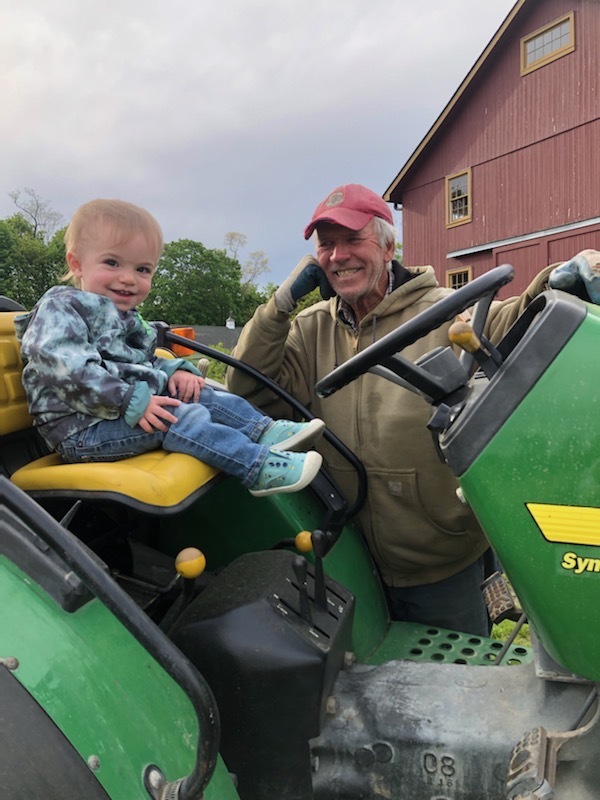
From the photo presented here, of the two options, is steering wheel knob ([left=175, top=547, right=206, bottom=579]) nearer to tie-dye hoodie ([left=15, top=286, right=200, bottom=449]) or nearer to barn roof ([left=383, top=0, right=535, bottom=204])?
tie-dye hoodie ([left=15, top=286, right=200, bottom=449])

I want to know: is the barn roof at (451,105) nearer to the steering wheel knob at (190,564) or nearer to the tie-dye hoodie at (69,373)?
the tie-dye hoodie at (69,373)

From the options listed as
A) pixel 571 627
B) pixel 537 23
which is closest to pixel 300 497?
→ pixel 571 627

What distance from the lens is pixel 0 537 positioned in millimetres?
1077

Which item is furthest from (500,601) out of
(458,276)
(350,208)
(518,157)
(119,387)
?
(458,276)

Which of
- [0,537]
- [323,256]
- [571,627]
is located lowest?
[571,627]

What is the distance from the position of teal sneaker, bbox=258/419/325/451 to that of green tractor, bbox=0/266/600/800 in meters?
0.22

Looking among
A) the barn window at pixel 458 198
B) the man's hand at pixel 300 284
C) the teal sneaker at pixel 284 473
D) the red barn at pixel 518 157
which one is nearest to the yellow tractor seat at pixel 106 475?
the teal sneaker at pixel 284 473

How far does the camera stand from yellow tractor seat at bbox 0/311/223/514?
1289 millimetres

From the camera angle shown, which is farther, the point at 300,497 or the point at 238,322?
the point at 238,322

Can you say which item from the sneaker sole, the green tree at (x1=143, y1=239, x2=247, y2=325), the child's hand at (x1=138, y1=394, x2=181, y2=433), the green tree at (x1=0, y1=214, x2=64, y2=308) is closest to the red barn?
the sneaker sole

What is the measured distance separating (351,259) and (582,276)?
0.91 m

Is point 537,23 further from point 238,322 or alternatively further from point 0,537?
point 238,322

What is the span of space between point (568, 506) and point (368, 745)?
2.18 feet

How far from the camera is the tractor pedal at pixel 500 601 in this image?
1.64 metres
